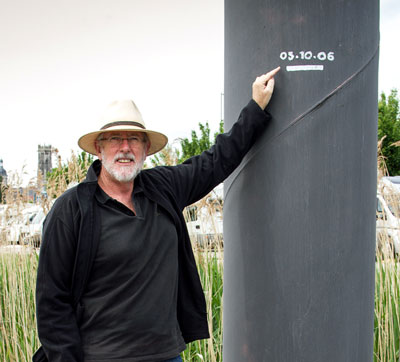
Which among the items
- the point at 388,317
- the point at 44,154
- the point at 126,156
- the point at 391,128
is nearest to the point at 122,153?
the point at 126,156

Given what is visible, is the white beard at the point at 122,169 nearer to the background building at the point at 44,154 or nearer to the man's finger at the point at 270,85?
the man's finger at the point at 270,85

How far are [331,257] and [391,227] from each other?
2424 millimetres

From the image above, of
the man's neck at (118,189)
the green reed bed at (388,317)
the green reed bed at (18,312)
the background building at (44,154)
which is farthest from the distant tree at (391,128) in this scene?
the man's neck at (118,189)

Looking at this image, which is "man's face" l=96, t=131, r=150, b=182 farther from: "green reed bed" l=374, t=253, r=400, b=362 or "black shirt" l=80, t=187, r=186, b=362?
"green reed bed" l=374, t=253, r=400, b=362

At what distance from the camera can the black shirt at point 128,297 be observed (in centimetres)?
219

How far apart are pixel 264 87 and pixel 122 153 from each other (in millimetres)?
835

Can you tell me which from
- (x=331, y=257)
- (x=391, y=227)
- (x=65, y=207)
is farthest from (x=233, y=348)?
(x=391, y=227)

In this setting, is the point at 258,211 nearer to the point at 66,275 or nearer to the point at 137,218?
the point at 137,218

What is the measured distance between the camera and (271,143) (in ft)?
6.23

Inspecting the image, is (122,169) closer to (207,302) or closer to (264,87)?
(264,87)

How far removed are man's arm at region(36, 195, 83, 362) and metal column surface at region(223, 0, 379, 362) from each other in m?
0.80

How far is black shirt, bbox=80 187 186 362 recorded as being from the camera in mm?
2193

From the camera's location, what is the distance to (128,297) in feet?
7.27

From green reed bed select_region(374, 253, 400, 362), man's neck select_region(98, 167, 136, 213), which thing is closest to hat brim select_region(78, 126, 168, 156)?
man's neck select_region(98, 167, 136, 213)
